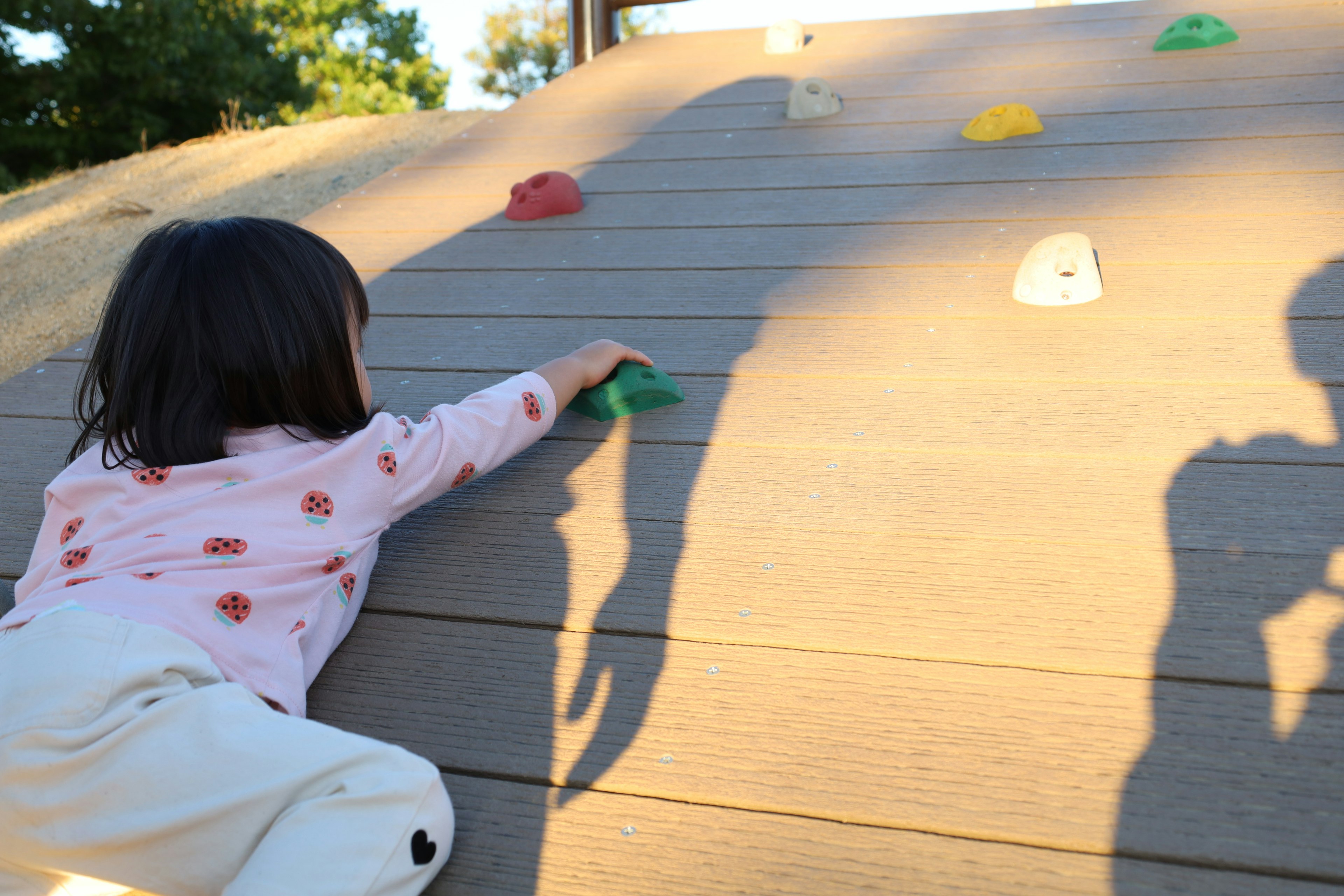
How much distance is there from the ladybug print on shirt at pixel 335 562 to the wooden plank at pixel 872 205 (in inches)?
57.3

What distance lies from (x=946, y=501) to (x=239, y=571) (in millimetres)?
885

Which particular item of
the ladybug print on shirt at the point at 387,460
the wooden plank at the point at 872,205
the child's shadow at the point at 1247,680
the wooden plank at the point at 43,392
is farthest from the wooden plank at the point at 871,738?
the wooden plank at the point at 872,205

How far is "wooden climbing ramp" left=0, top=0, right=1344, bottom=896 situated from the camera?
36.1 inches

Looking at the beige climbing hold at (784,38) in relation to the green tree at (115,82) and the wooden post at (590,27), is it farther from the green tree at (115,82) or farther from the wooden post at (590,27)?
the green tree at (115,82)

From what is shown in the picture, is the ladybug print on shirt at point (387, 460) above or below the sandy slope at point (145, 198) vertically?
above

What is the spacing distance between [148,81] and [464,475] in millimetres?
10653

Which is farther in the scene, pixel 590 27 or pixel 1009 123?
pixel 590 27

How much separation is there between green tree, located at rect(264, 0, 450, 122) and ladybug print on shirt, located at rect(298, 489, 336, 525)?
38.6 ft

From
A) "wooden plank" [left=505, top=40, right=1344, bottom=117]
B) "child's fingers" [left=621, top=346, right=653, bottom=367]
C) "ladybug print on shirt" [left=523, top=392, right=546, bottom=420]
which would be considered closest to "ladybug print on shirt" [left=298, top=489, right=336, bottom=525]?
"ladybug print on shirt" [left=523, top=392, right=546, bottom=420]

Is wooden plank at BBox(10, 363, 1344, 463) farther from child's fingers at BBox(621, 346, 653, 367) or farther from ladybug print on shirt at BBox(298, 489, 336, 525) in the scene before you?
ladybug print on shirt at BBox(298, 489, 336, 525)

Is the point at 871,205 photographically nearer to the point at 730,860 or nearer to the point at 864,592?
the point at 864,592

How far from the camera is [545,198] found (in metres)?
2.58

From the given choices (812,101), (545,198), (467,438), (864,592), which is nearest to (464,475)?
(467,438)

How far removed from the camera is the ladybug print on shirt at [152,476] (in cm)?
116
